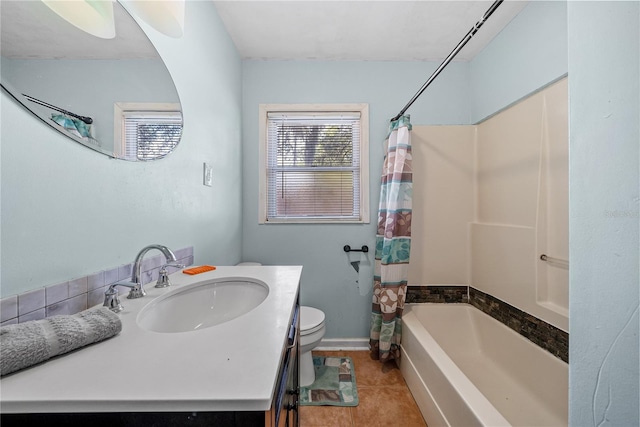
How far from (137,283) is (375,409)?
1444mm

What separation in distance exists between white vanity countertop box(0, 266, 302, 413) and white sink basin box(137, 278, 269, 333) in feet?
0.73

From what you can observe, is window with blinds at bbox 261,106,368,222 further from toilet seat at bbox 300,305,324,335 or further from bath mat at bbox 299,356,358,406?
bath mat at bbox 299,356,358,406

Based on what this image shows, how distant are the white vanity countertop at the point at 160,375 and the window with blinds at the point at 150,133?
1.93ft

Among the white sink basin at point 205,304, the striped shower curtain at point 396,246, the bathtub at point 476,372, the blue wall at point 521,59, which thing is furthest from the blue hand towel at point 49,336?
the blue wall at point 521,59

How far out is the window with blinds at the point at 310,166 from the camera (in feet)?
6.97

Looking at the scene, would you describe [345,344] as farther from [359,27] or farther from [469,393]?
[359,27]

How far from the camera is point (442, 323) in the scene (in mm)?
1983

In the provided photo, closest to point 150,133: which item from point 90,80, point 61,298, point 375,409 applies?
point 90,80

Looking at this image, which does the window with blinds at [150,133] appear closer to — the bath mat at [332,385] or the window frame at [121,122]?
the window frame at [121,122]

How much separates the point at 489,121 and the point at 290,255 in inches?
73.7

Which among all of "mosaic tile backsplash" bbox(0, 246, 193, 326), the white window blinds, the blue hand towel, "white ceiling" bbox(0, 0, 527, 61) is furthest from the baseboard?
"white ceiling" bbox(0, 0, 527, 61)

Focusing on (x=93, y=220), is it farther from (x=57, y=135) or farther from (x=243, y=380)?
(x=243, y=380)

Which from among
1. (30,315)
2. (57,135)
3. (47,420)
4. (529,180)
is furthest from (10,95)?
(529,180)

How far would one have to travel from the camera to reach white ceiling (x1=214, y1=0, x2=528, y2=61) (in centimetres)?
157
